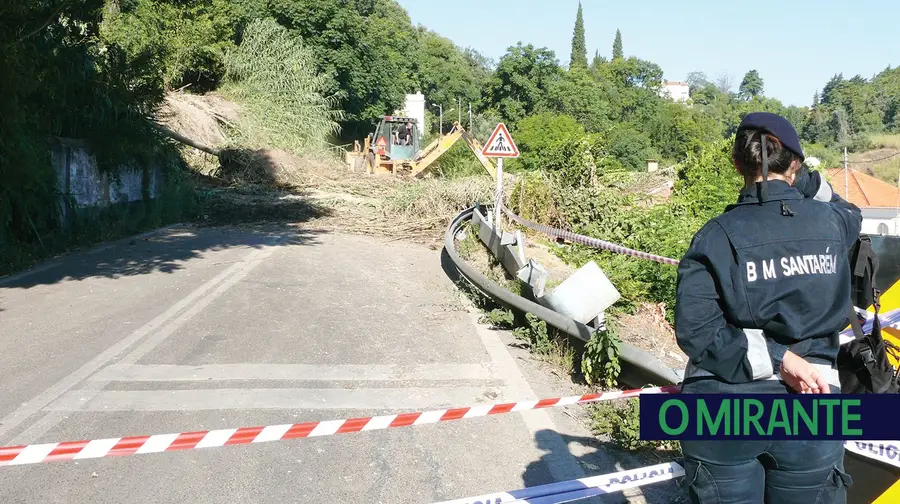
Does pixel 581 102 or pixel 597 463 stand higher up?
pixel 581 102

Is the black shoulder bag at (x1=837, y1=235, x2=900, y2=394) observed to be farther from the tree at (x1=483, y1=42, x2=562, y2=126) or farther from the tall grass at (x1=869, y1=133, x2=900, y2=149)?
the tall grass at (x1=869, y1=133, x2=900, y2=149)

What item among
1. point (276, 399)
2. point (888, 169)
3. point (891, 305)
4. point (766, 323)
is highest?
point (766, 323)

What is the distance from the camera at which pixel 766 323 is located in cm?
234

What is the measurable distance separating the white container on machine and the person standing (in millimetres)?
3935

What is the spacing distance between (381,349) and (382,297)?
2616 millimetres

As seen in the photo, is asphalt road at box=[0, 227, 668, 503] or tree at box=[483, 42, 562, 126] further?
tree at box=[483, 42, 562, 126]

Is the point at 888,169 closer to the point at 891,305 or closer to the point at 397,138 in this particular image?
the point at 397,138

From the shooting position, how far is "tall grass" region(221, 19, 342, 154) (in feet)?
92.7

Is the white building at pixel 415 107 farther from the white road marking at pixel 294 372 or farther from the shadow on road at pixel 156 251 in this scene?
the white road marking at pixel 294 372

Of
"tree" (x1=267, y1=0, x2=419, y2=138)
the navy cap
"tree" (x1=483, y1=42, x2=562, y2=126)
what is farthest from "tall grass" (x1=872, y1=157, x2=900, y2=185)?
the navy cap

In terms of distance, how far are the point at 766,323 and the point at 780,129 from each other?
642mm

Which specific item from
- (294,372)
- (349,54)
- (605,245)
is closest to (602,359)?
(294,372)

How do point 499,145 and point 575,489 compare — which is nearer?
point 575,489

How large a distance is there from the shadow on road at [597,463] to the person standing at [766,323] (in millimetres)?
1893
